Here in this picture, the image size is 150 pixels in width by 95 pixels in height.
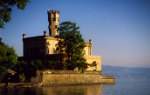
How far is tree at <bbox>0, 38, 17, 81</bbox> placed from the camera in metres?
43.0

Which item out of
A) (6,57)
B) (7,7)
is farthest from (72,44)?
(7,7)

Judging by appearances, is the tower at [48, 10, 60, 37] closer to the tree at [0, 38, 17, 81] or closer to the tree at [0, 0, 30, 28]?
the tree at [0, 38, 17, 81]

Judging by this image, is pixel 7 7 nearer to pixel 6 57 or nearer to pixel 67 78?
pixel 6 57

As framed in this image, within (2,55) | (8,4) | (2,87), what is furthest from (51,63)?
(8,4)

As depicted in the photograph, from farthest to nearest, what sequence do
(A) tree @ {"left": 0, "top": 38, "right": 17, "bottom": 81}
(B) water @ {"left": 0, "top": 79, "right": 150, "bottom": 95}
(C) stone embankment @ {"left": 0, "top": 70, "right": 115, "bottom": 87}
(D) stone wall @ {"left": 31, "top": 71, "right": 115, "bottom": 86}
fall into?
(D) stone wall @ {"left": 31, "top": 71, "right": 115, "bottom": 86} < (C) stone embankment @ {"left": 0, "top": 70, "right": 115, "bottom": 87} < (B) water @ {"left": 0, "top": 79, "right": 150, "bottom": 95} < (A) tree @ {"left": 0, "top": 38, "right": 17, "bottom": 81}

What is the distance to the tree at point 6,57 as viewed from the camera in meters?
43.0

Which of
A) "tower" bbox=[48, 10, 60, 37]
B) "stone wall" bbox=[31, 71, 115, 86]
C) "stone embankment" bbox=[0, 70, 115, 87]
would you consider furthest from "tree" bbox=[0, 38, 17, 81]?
→ "tower" bbox=[48, 10, 60, 37]

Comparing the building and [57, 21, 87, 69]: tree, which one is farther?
the building

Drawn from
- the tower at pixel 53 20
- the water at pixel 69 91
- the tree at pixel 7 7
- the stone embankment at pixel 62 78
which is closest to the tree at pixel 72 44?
the stone embankment at pixel 62 78

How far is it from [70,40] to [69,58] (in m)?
4.08

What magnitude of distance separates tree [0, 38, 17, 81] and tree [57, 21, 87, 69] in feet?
63.5

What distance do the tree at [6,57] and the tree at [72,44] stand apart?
63.5ft

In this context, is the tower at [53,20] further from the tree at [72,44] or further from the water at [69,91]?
the water at [69,91]

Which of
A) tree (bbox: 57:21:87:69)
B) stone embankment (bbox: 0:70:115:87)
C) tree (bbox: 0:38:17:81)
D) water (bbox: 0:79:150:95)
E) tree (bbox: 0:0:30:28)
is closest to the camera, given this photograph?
tree (bbox: 0:0:30:28)
